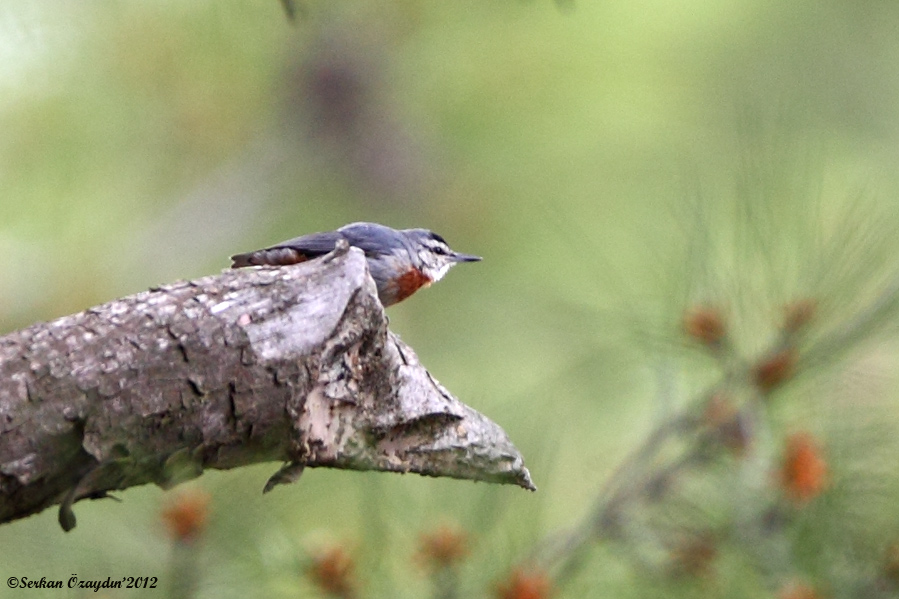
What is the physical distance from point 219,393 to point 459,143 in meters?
4.37

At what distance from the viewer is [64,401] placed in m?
→ 1.62

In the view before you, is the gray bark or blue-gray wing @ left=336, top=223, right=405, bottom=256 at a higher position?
the gray bark

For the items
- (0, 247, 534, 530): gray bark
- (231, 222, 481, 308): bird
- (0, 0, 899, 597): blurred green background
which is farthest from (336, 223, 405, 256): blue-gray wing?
Answer: (0, 247, 534, 530): gray bark

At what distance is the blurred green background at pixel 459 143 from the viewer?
476 centimetres

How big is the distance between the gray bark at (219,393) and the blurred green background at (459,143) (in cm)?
222

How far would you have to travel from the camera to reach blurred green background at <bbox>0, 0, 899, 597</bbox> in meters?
4.76

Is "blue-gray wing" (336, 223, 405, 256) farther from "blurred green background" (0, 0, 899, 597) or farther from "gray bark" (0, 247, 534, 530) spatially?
"gray bark" (0, 247, 534, 530)

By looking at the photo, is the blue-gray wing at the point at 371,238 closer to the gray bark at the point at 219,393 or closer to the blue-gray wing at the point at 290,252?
the blue-gray wing at the point at 290,252

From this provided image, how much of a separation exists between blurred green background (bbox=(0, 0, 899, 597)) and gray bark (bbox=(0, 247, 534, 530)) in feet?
7.27

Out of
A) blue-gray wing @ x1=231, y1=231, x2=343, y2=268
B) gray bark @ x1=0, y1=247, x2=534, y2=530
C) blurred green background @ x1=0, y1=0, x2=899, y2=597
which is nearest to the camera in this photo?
gray bark @ x1=0, y1=247, x2=534, y2=530

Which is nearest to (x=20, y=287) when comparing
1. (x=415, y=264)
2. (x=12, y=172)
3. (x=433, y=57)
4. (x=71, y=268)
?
(x=71, y=268)

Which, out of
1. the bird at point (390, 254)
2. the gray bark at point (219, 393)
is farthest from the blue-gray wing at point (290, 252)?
the gray bark at point (219, 393)

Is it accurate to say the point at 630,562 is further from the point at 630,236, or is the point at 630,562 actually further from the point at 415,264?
the point at 630,236

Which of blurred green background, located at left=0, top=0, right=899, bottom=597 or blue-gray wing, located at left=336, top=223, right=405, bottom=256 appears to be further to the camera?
blurred green background, located at left=0, top=0, right=899, bottom=597
